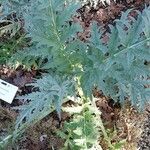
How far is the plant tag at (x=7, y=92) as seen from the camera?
255 cm

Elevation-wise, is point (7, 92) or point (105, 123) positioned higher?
point (7, 92)

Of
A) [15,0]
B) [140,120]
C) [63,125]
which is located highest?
[15,0]

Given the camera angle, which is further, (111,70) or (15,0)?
(15,0)

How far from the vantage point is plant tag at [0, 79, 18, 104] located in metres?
2.55

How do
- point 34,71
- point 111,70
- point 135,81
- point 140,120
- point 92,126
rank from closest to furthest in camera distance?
1. point 111,70
2. point 135,81
3. point 92,126
4. point 140,120
5. point 34,71

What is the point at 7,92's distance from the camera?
8.43 ft

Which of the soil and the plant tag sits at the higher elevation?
the plant tag

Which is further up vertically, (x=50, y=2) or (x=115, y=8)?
(x=50, y=2)

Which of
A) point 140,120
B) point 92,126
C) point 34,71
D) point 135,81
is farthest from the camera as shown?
point 34,71

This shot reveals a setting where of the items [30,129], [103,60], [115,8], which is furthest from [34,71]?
[103,60]

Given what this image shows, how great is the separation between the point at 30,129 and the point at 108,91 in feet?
2.61

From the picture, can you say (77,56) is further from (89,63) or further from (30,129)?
(30,129)

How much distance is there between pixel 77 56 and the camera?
6.08ft

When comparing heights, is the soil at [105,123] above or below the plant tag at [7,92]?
below
